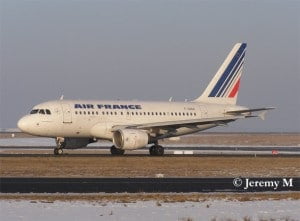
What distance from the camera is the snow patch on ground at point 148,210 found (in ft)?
65.5

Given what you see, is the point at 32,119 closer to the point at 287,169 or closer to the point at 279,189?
the point at 287,169

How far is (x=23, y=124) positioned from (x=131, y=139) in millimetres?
7545

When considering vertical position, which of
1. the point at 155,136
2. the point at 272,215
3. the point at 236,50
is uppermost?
the point at 236,50

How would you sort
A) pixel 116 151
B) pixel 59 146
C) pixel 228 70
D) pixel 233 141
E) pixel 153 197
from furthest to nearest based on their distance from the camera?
pixel 233 141 → pixel 228 70 → pixel 116 151 → pixel 59 146 → pixel 153 197

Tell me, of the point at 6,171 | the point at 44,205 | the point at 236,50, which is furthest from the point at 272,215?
the point at 236,50

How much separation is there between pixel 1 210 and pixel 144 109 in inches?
1487

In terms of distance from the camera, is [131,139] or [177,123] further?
[177,123]

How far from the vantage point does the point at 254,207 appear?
74.3ft

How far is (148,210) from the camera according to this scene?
846 inches

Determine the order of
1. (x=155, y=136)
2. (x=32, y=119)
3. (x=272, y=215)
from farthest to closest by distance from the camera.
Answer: (x=155, y=136)
(x=32, y=119)
(x=272, y=215)

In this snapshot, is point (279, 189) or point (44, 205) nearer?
point (44, 205)

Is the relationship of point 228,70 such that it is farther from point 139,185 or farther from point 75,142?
point 139,185

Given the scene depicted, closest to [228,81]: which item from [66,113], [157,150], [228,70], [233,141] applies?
[228,70]

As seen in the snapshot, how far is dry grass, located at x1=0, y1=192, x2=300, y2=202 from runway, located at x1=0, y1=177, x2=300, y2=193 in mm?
1423
